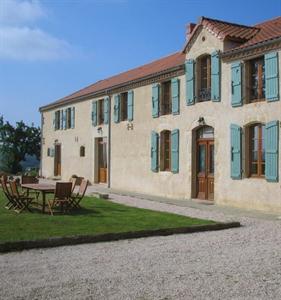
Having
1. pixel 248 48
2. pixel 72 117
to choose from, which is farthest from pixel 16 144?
pixel 248 48

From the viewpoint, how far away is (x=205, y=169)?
1653cm

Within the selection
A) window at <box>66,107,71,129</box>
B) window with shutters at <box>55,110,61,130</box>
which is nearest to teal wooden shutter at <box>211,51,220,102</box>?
window at <box>66,107,71,129</box>

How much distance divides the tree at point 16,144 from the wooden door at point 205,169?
871 inches

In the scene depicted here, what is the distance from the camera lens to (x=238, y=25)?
1645 centimetres

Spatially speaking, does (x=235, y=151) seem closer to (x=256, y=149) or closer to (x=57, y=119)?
(x=256, y=149)

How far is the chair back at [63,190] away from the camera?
12.4 meters

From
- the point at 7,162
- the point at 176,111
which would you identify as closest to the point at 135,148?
the point at 176,111

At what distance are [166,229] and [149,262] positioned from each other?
8.73ft

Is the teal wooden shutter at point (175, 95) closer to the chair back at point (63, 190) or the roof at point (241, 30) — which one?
the roof at point (241, 30)

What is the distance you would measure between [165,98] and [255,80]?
5125 mm

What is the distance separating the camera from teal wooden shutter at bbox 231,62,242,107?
1452 cm

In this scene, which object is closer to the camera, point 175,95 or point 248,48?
point 248,48

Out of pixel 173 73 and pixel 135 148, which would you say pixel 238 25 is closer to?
pixel 173 73

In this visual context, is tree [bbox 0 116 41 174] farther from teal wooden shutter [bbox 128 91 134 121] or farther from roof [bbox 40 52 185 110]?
teal wooden shutter [bbox 128 91 134 121]
